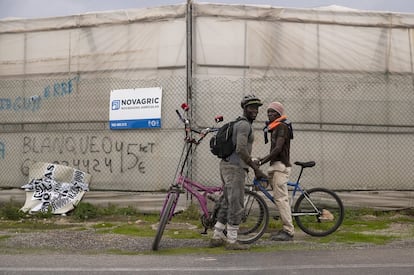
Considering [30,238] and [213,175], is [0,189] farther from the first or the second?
→ [213,175]

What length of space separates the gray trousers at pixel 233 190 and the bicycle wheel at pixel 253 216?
A: 60 centimetres

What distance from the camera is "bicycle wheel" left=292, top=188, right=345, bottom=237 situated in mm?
7359

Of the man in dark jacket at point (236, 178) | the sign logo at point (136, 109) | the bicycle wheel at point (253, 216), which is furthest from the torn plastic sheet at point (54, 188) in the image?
the man in dark jacket at point (236, 178)

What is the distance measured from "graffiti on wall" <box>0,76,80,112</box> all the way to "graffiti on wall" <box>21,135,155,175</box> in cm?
61

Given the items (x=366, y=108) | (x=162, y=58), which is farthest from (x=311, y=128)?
(x=162, y=58)

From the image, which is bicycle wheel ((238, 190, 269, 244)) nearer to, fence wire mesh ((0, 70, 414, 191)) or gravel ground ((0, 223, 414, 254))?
gravel ground ((0, 223, 414, 254))

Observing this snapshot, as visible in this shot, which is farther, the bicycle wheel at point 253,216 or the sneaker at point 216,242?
the bicycle wheel at point 253,216

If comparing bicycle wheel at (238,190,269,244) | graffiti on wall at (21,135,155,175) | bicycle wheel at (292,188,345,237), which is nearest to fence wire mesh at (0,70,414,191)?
graffiti on wall at (21,135,155,175)

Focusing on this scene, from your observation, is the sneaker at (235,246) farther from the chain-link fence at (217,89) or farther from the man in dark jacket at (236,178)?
the chain-link fence at (217,89)

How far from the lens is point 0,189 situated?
9.49m

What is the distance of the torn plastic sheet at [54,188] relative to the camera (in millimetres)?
8953

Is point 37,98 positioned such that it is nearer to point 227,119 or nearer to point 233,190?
point 227,119

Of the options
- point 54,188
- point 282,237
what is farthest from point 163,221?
point 54,188

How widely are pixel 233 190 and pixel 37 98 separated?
4.98m
